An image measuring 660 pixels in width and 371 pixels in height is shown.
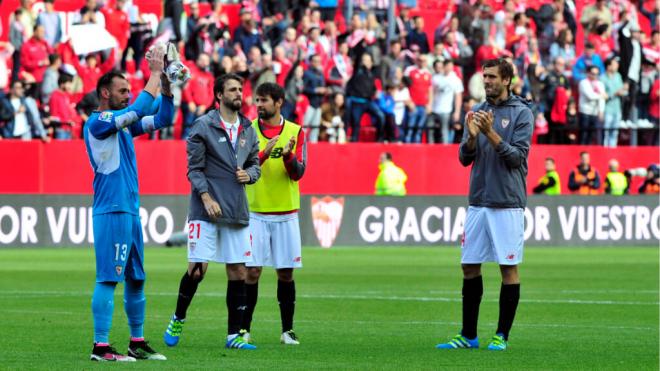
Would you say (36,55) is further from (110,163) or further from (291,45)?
(110,163)

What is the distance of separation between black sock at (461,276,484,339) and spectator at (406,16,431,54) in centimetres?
2267

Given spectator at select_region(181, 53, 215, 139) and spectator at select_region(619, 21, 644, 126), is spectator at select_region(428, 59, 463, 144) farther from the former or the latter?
spectator at select_region(181, 53, 215, 139)

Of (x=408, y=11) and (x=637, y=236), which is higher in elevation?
(x=408, y=11)

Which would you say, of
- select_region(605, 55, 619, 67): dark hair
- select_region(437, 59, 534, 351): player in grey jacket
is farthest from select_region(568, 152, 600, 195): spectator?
select_region(437, 59, 534, 351): player in grey jacket

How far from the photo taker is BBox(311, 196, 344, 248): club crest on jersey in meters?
33.0

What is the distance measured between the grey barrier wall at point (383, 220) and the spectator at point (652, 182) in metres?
0.78

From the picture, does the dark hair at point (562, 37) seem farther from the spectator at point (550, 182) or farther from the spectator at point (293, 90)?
the spectator at point (293, 90)

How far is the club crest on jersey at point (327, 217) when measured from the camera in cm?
3300

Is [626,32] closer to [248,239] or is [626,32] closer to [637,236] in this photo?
[637,236]

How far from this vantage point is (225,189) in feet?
41.2

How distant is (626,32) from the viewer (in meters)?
37.1

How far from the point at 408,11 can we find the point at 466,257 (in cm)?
2437

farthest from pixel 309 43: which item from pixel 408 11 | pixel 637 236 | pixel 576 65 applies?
pixel 637 236

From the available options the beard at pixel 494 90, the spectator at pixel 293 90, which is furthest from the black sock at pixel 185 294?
the spectator at pixel 293 90
